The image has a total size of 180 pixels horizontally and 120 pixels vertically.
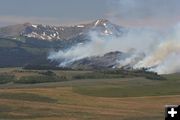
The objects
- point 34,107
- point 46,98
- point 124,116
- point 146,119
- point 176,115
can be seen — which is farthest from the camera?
point 46,98

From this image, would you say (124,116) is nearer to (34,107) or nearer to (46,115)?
(46,115)

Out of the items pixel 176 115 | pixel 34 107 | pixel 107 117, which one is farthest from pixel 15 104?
pixel 176 115

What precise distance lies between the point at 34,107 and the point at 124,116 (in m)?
28.3

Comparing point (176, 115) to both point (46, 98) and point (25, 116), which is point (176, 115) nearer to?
point (25, 116)

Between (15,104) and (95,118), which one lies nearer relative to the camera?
(95,118)

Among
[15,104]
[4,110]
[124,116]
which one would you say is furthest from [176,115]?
[15,104]

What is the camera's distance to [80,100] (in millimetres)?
A: 184375

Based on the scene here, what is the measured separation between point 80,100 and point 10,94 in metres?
26.1

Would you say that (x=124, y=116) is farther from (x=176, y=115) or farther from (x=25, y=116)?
(x=176, y=115)

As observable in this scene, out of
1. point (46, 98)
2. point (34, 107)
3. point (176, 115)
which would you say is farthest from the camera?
point (46, 98)

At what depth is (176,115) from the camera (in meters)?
15.2

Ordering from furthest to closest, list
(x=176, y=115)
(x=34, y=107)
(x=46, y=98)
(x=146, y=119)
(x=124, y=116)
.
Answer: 1. (x=46, y=98)
2. (x=34, y=107)
3. (x=124, y=116)
4. (x=146, y=119)
5. (x=176, y=115)

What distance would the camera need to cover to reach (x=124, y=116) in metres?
126

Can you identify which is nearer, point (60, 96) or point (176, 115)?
point (176, 115)
